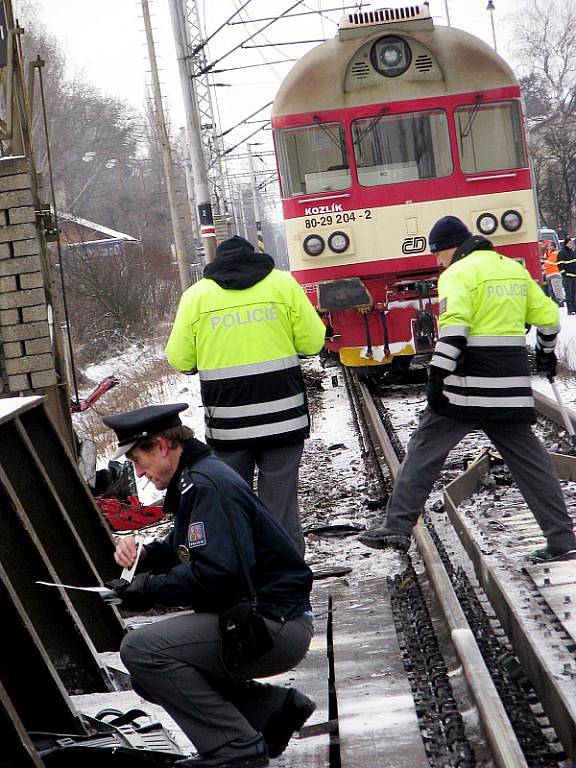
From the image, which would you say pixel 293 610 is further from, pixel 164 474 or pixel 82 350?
pixel 82 350

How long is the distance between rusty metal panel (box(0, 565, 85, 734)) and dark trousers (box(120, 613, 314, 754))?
1.60ft

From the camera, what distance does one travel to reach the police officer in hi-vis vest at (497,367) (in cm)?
617

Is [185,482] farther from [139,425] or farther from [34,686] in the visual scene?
[34,686]

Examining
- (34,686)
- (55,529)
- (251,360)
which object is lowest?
(34,686)

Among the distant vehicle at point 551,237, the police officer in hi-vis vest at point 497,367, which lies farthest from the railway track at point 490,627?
the distant vehicle at point 551,237

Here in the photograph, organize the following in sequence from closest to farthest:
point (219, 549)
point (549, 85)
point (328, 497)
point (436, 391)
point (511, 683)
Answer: point (219, 549) → point (511, 683) → point (436, 391) → point (328, 497) → point (549, 85)

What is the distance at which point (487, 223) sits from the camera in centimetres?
1244

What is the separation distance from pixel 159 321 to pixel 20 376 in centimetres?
3009

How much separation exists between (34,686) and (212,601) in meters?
0.92

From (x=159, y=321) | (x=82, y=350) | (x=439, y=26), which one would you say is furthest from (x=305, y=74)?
(x=159, y=321)

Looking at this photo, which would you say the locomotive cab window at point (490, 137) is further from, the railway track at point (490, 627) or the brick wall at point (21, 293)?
the railway track at point (490, 627)

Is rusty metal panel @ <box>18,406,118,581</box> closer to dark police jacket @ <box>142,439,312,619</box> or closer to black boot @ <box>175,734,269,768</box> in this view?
dark police jacket @ <box>142,439,312,619</box>

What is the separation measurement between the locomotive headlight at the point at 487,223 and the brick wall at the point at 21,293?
4.93 meters

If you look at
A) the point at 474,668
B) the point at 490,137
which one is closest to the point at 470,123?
the point at 490,137
